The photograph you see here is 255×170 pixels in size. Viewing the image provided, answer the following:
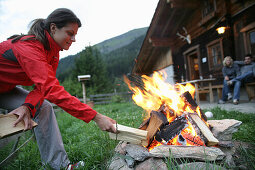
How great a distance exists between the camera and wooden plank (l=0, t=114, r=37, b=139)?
115 centimetres

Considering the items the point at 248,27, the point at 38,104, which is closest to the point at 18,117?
the point at 38,104

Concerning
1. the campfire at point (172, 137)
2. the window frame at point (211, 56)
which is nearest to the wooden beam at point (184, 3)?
the window frame at point (211, 56)

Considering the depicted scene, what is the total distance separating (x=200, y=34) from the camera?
24.6 feet

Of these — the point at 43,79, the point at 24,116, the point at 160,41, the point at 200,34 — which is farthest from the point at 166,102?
the point at 160,41

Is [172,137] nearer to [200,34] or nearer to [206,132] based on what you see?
[206,132]

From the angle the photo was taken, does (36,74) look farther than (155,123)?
No

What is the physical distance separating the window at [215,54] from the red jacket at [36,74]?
21.7 ft

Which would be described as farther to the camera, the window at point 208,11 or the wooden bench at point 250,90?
the window at point 208,11

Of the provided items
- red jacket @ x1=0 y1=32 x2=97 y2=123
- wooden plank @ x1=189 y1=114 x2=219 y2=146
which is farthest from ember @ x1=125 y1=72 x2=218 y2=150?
red jacket @ x1=0 y1=32 x2=97 y2=123

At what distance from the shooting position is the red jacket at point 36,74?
1340 mm

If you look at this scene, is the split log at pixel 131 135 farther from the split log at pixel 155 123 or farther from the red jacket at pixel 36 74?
the red jacket at pixel 36 74

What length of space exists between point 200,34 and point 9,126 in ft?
26.8

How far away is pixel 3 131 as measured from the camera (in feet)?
3.79

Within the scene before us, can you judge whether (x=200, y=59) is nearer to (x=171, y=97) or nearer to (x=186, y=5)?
(x=186, y=5)
